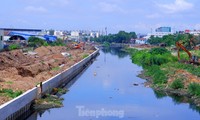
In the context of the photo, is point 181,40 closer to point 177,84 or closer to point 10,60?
point 10,60

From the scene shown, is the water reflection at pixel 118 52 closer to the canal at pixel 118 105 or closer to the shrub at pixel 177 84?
the canal at pixel 118 105

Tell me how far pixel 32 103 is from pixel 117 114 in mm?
5705

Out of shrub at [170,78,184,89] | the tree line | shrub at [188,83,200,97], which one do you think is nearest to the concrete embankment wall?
shrub at [170,78,184,89]

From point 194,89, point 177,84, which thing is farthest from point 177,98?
point 177,84

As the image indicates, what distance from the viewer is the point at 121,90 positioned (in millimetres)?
36344

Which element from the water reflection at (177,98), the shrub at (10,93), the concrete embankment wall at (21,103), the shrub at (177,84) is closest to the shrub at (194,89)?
the water reflection at (177,98)

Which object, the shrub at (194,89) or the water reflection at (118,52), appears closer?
the shrub at (194,89)

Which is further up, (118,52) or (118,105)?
(118,105)

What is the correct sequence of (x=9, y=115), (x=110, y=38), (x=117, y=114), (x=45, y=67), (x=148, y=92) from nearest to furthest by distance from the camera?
(x=9, y=115) < (x=117, y=114) < (x=148, y=92) < (x=45, y=67) < (x=110, y=38)

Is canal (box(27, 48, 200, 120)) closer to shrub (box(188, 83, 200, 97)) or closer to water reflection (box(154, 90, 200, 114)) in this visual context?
water reflection (box(154, 90, 200, 114))

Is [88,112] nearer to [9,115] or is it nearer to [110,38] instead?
[9,115]

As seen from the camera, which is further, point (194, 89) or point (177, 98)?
point (177, 98)

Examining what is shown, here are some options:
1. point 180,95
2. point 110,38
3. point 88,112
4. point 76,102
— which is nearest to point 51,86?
point 76,102

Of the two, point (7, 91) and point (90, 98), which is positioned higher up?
point (7, 91)
